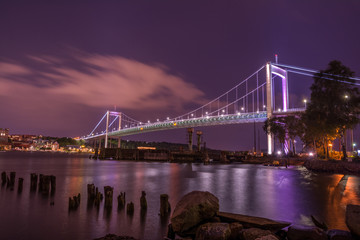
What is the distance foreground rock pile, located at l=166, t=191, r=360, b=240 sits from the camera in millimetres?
5801

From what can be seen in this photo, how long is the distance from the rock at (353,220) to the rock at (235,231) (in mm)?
2416

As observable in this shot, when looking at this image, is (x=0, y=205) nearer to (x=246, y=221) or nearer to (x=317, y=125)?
(x=246, y=221)

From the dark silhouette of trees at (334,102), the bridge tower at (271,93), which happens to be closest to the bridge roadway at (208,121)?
the bridge tower at (271,93)

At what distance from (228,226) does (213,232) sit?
0.41 meters

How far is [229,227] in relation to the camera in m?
6.09

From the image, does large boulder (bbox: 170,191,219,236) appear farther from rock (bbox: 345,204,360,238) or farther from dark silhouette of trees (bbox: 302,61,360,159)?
dark silhouette of trees (bbox: 302,61,360,159)

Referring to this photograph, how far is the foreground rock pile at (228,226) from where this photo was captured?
228 inches

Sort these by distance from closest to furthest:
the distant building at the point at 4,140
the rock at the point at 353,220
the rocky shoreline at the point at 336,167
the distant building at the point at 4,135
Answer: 1. the rock at the point at 353,220
2. the rocky shoreline at the point at 336,167
3. the distant building at the point at 4,140
4. the distant building at the point at 4,135

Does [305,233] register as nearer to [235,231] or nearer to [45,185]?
[235,231]

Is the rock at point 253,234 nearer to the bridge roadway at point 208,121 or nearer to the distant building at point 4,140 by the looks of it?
the bridge roadway at point 208,121

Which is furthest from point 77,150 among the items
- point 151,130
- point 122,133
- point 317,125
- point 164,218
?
point 164,218

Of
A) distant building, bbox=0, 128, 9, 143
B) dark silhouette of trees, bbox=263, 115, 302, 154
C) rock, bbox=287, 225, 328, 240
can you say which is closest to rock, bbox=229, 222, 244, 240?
rock, bbox=287, 225, 328, 240

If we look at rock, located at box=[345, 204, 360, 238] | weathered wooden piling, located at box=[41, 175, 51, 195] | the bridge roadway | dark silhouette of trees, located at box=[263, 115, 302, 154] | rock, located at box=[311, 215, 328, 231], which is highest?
the bridge roadway

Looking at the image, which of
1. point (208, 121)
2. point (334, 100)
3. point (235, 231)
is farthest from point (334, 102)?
point (208, 121)
